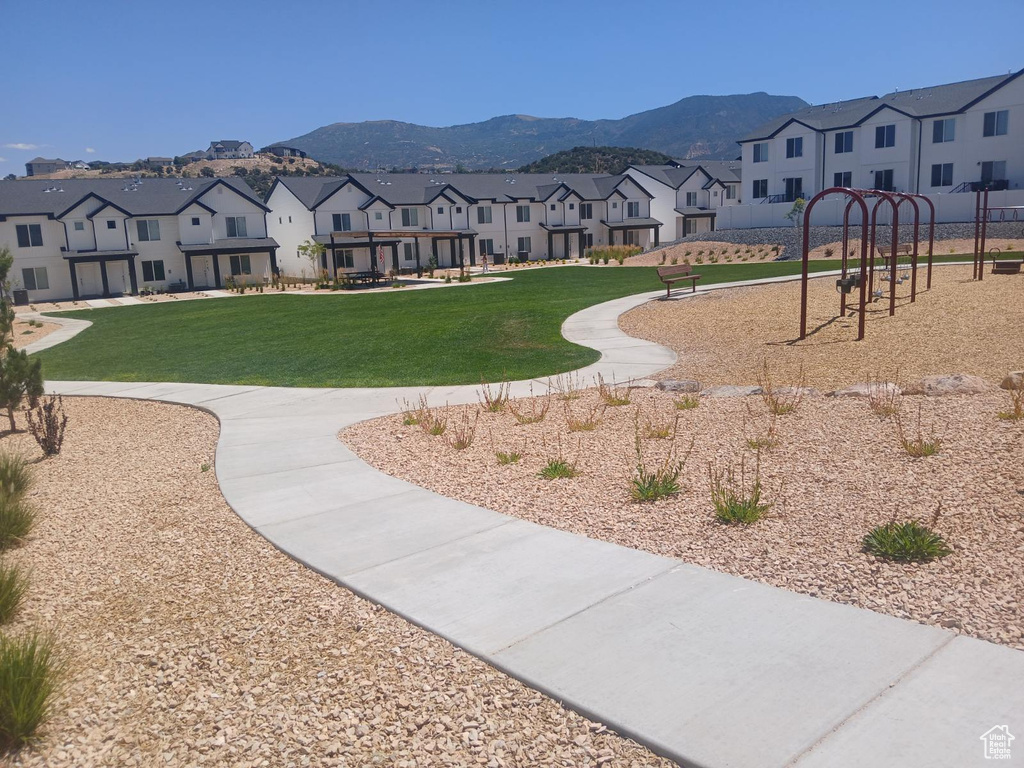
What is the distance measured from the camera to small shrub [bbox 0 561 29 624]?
229 inches

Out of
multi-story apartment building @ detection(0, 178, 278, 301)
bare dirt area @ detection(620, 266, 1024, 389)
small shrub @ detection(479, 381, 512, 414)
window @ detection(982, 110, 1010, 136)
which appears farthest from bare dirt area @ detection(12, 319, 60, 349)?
window @ detection(982, 110, 1010, 136)

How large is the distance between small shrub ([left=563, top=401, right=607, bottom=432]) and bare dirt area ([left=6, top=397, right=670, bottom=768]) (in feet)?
14.8

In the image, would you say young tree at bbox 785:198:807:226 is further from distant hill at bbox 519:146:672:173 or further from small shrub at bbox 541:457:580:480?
distant hill at bbox 519:146:672:173

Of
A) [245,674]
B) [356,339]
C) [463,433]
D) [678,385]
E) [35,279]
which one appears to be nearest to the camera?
[245,674]

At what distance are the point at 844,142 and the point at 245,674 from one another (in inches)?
2489

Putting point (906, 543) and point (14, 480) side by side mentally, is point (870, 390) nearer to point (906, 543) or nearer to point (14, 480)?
point (906, 543)

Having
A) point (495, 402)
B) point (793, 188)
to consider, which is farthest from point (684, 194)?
point (495, 402)

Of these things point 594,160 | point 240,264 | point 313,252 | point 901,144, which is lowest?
point 240,264

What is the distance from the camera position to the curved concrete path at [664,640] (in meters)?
3.99

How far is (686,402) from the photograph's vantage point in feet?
37.4

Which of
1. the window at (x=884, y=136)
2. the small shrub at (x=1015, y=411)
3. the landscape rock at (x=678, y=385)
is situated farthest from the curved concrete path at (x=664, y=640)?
the window at (x=884, y=136)

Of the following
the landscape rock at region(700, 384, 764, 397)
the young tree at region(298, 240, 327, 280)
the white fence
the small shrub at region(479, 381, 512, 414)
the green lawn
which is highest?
the white fence

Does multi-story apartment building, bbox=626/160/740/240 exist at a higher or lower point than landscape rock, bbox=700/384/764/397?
higher

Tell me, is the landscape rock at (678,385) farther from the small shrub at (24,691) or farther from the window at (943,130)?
the window at (943,130)
